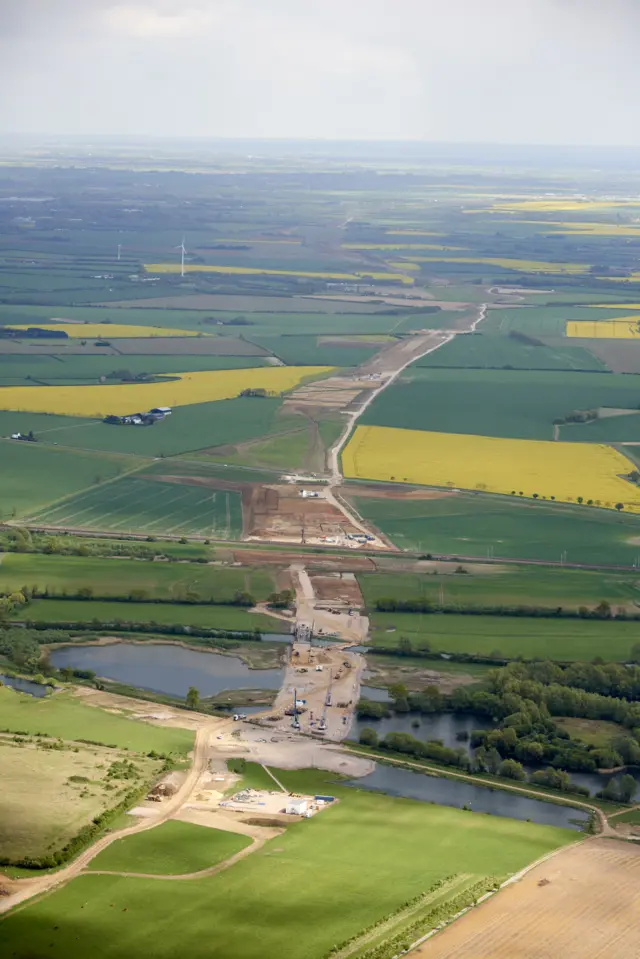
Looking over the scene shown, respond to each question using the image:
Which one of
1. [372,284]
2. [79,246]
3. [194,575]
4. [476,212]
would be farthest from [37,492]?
[476,212]

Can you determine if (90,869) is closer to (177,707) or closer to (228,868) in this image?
(228,868)

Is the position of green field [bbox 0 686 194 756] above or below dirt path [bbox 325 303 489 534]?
below

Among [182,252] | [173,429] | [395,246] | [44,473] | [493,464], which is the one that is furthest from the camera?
[395,246]

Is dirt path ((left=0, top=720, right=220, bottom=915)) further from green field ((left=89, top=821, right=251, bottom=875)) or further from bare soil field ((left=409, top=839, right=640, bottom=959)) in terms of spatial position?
bare soil field ((left=409, top=839, right=640, bottom=959))

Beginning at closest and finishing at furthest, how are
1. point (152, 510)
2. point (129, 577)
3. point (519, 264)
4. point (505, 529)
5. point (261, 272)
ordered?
point (129, 577), point (505, 529), point (152, 510), point (261, 272), point (519, 264)

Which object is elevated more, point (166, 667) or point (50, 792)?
point (166, 667)

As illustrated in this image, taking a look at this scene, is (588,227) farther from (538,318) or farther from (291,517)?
(291,517)

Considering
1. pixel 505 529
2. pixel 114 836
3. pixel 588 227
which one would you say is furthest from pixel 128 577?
pixel 588 227

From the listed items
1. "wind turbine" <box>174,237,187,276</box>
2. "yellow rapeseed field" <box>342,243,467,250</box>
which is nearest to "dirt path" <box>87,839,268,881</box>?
"wind turbine" <box>174,237,187,276</box>
